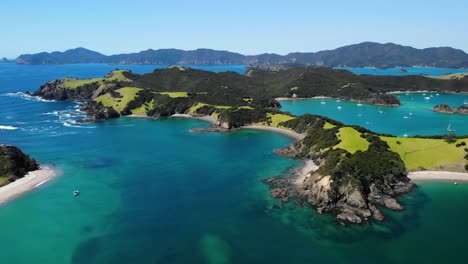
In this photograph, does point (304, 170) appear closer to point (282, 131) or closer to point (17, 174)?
point (282, 131)

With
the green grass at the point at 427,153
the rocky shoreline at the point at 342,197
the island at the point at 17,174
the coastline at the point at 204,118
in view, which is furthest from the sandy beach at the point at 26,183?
the green grass at the point at 427,153

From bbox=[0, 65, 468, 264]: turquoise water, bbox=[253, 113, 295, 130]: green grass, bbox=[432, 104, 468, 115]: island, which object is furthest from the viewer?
bbox=[432, 104, 468, 115]: island

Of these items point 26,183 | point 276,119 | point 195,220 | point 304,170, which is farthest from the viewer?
point 276,119

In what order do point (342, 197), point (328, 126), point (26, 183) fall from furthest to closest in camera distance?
point (328, 126) → point (26, 183) → point (342, 197)

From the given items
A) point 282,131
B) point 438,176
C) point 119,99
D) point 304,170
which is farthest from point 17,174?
point 119,99

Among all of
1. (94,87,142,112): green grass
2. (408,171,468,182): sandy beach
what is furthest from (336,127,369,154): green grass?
(94,87,142,112): green grass

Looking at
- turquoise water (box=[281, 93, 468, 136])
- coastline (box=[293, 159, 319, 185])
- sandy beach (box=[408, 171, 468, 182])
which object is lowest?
coastline (box=[293, 159, 319, 185])

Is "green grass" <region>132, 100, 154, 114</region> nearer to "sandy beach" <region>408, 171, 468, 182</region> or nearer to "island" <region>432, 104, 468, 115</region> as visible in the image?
"sandy beach" <region>408, 171, 468, 182</region>

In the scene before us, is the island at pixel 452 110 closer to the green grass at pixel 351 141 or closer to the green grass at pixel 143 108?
the green grass at pixel 351 141
